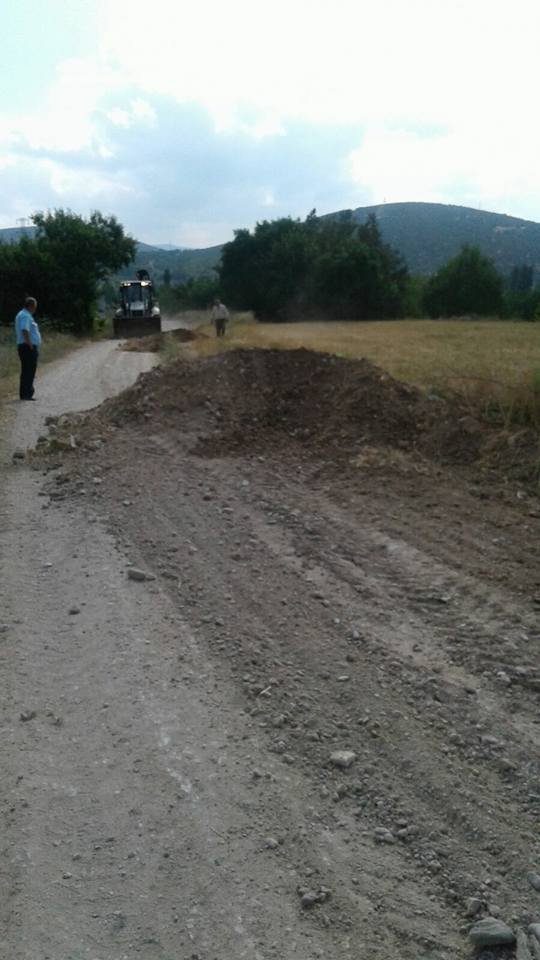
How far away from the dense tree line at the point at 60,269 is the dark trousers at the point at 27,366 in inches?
1177

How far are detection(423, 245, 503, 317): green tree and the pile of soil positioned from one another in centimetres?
6498

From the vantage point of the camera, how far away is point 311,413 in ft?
34.8

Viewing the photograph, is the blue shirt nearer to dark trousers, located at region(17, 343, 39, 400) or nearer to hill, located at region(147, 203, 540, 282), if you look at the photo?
dark trousers, located at region(17, 343, 39, 400)

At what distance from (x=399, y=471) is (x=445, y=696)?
4461mm

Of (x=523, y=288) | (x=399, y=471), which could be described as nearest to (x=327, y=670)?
(x=399, y=471)

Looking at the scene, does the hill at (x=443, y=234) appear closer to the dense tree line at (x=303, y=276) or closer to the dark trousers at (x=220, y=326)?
the dense tree line at (x=303, y=276)

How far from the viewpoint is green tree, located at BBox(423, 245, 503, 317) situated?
74562 millimetres

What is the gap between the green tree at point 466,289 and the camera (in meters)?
74.6

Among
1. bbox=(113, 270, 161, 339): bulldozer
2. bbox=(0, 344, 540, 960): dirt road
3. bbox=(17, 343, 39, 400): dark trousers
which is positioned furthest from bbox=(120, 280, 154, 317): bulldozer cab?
bbox=(0, 344, 540, 960): dirt road

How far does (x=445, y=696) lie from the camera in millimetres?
4215

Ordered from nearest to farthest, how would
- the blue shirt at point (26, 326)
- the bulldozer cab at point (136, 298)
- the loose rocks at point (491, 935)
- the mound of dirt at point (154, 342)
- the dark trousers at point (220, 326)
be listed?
the loose rocks at point (491, 935) → the blue shirt at point (26, 326) → the mound of dirt at point (154, 342) → the dark trousers at point (220, 326) → the bulldozer cab at point (136, 298)

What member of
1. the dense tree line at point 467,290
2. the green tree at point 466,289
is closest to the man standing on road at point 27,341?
the dense tree line at point 467,290

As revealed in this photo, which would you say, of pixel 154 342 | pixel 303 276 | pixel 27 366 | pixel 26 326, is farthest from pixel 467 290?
pixel 26 326

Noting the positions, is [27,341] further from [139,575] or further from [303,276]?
[303,276]
